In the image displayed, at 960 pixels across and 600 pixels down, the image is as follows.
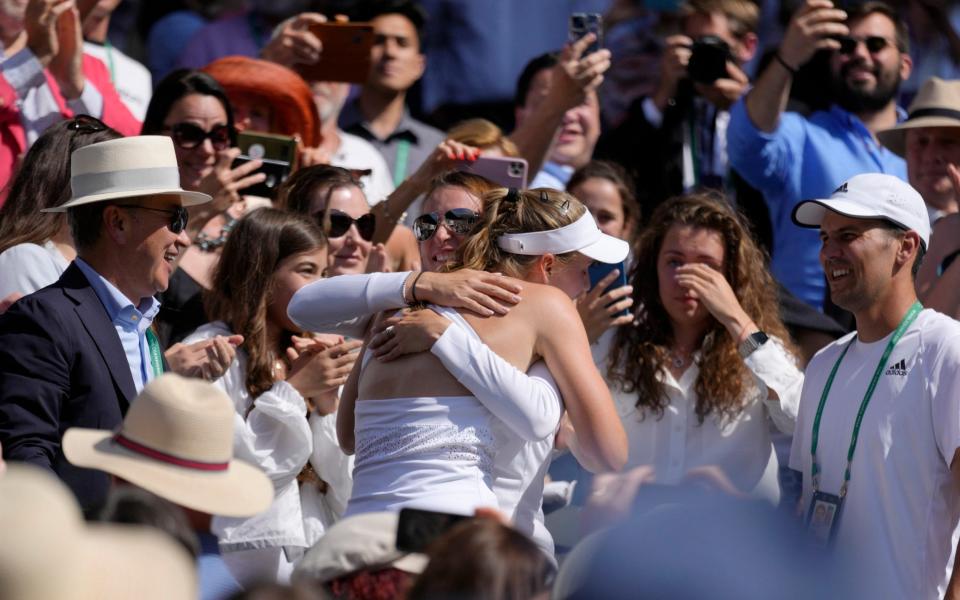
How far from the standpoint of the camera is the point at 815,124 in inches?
276

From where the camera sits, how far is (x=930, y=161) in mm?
6375

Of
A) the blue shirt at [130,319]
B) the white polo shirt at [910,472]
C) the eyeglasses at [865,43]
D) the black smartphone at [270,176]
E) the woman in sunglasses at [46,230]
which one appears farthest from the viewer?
the eyeglasses at [865,43]

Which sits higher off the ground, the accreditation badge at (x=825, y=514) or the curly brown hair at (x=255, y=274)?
the curly brown hair at (x=255, y=274)

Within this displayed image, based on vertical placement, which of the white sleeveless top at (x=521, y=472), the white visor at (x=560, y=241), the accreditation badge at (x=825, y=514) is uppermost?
the white visor at (x=560, y=241)

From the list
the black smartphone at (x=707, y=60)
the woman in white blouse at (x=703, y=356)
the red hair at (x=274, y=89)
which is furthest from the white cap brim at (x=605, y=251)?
the black smartphone at (x=707, y=60)

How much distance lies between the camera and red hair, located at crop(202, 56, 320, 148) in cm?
627

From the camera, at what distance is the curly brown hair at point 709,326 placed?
17.0 feet

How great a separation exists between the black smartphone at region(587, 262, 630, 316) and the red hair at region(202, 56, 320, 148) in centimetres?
167

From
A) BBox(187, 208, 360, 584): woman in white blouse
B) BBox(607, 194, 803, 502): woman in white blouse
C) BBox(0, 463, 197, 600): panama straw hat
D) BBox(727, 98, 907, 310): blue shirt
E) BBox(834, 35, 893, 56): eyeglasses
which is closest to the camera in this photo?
BBox(0, 463, 197, 600): panama straw hat

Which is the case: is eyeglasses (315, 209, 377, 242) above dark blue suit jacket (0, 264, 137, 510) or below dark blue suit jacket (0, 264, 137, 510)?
below

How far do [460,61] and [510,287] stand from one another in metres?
4.80

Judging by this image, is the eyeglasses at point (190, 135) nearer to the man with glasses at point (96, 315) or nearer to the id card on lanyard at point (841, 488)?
the man with glasses at point (96, 315)

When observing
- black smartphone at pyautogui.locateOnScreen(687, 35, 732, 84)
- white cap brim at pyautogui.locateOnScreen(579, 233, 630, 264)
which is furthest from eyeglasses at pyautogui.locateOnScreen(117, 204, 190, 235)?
black smartphone at pyautogui.locateOnScreen(687, 35, 732, 84)

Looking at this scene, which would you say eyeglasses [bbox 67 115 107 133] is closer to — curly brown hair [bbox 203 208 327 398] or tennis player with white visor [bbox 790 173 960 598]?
curly brown hair [bbox 203 208 327 398]
